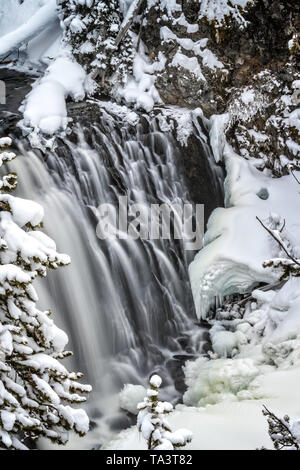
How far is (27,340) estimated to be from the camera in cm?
325

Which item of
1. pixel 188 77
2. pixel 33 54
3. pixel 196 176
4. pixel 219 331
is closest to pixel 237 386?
pixel 219 331

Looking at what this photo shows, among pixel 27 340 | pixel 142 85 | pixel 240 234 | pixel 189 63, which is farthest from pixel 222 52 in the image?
pixel 27 340

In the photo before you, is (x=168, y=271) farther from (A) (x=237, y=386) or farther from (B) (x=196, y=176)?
(A) (x=237, y=386)

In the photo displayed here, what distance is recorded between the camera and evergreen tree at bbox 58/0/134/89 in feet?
30.6

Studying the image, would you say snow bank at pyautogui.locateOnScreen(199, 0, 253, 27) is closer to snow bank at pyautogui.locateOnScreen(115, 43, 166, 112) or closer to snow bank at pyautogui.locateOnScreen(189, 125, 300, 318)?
snow bank at pyautogui.locateOnScreen(115, 43, 166, 112)

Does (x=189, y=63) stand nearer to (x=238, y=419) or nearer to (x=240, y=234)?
(x=240, y=234)

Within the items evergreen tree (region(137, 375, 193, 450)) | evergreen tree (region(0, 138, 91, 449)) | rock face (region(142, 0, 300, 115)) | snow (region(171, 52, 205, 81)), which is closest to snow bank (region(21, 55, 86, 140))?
rock face (region(142, 0, 300, 115))

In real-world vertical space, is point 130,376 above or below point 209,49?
below

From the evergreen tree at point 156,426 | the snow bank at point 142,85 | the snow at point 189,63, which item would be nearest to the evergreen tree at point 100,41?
the snow bank at point 142,85

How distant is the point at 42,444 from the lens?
4996mm

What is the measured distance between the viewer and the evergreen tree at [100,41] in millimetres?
9328

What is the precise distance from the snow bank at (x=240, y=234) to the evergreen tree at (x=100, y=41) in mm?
2904

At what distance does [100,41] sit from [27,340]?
775 centimetres
